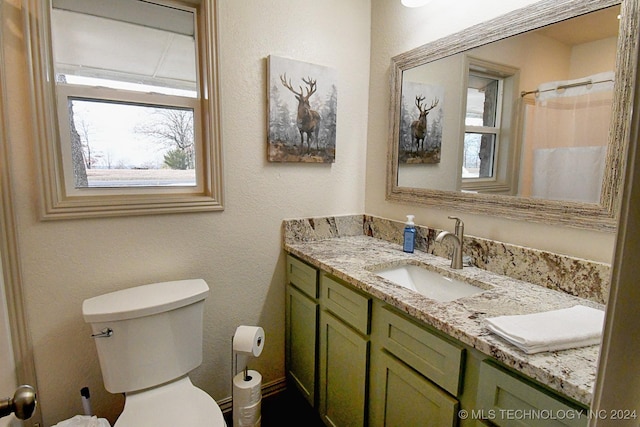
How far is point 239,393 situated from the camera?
1.50 metres

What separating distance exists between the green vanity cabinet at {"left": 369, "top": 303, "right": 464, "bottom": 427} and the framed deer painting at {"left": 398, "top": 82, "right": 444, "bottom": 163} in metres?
0.90

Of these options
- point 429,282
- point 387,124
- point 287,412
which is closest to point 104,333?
point 287,412

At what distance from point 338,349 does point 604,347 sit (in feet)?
3.88

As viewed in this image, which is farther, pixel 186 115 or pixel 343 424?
pixel 186 115

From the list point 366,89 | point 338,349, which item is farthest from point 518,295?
point 366,89

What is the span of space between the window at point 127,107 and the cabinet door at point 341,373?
847 millimetres

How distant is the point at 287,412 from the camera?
1.79 metres

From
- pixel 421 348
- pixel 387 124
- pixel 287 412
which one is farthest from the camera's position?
pixel 387 124

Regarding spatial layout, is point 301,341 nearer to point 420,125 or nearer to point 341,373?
point 341,373

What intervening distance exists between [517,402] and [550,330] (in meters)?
0.19

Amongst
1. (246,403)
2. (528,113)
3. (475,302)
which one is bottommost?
(246,403)

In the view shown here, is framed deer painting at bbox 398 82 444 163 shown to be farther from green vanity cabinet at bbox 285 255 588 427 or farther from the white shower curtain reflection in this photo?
green vanity cabinet at bbox 285 255 588 427

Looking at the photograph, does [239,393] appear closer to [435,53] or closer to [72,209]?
[72,209]

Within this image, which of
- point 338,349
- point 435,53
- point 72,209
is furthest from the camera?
point 435,53
